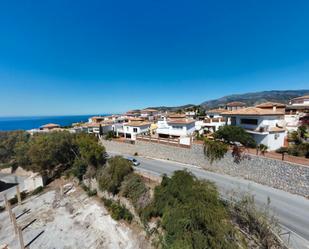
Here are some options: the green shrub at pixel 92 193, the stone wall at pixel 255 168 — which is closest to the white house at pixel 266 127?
the stone wall at pixel 255 168

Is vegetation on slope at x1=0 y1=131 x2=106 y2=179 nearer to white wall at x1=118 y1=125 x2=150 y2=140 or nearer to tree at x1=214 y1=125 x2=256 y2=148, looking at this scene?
white wall at x1=118 y1=125 x2=150 y2=140

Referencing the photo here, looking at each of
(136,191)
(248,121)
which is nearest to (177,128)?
(248,121)

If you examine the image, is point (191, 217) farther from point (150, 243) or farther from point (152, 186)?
point (152, 186)

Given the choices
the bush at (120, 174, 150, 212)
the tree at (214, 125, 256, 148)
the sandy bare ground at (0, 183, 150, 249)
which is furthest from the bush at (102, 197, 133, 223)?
the tree at (214, 125, 256, 148)

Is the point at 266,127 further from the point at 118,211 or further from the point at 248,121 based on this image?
the point at 118,211

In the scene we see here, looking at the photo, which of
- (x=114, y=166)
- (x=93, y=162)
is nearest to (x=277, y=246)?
(x=114, y=166)

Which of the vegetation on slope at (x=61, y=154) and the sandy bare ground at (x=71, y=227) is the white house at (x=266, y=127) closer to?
the sandy bare ground at (x=71, y=227)
